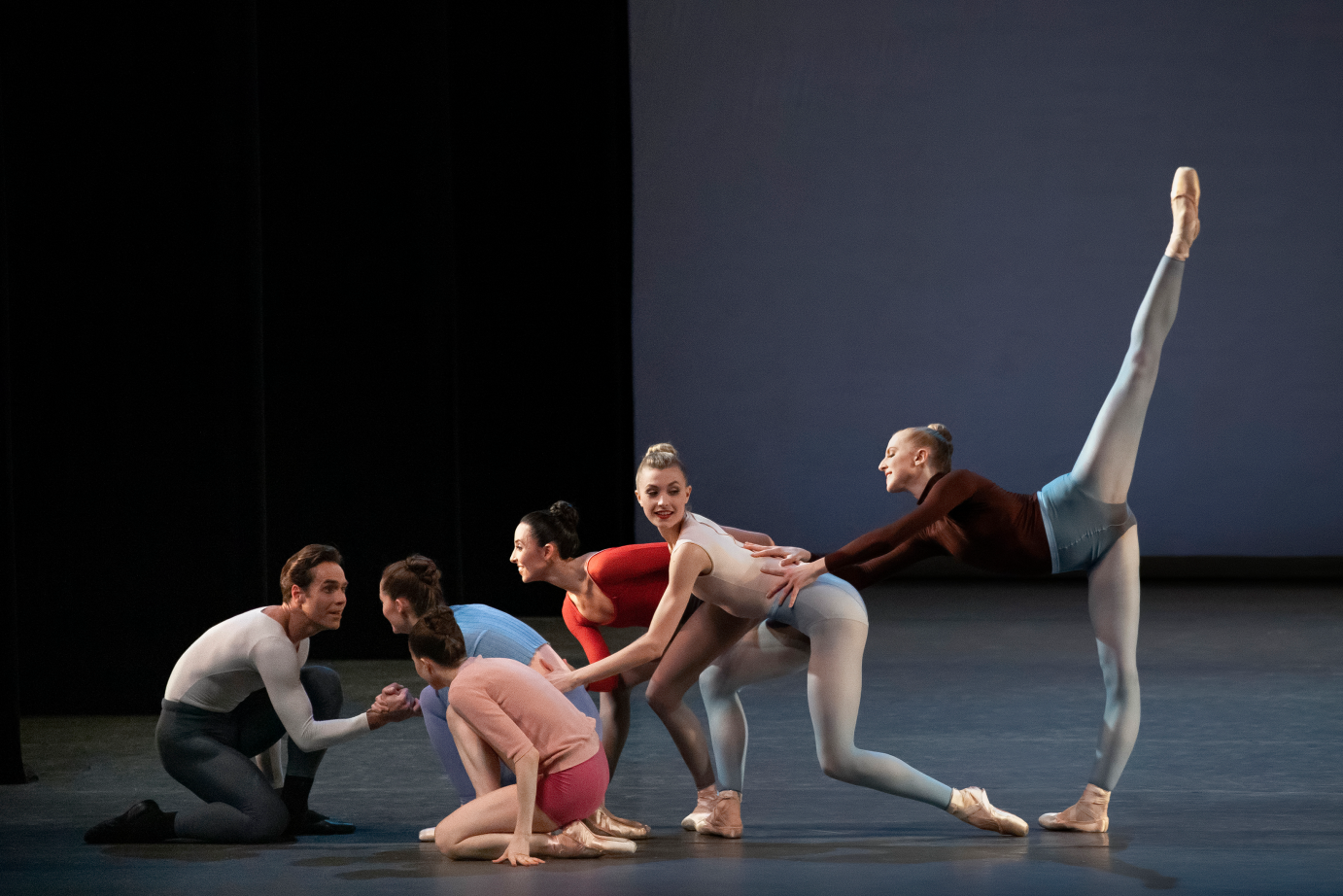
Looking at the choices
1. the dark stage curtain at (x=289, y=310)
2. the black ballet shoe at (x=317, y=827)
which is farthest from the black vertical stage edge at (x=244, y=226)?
the black ballet shoe at (x=317, y=827)

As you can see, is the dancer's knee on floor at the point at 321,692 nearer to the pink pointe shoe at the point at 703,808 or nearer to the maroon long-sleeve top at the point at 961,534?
the pink pointe shoe at the point at 703,808

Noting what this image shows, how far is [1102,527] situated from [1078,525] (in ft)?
0.21

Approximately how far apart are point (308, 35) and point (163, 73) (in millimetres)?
1204

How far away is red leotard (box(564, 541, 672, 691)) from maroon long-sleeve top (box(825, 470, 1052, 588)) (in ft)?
1.41

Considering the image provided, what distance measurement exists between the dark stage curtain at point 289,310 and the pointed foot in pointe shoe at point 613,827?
1.92m

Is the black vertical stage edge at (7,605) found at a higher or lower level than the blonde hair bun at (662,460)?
lower

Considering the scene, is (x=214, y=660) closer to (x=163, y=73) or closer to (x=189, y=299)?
(x=189, y=299)

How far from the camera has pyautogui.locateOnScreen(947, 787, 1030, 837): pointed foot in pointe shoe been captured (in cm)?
352

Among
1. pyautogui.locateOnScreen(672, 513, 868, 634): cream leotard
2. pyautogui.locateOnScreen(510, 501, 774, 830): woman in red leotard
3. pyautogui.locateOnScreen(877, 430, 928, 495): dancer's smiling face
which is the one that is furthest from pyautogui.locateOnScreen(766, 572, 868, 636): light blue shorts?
pyautogui.locateOnScreen(877, 430, 928, 495): dancer's smiling face

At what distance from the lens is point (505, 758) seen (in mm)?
3229

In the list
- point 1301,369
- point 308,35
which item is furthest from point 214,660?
point 1301,369

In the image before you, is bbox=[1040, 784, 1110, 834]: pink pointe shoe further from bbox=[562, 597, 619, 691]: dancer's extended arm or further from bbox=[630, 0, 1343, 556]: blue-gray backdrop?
bbox=[630, 0, 1343, 556]: blue-gray backdrop

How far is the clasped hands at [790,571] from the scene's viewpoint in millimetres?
3557

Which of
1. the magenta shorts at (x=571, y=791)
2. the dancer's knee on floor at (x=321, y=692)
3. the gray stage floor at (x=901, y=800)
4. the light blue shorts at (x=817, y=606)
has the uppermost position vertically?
the light blue shorts at (x=817, y=606)
